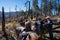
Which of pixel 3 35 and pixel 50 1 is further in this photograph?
pixel 50 1

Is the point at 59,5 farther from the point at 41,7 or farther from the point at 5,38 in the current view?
the point at 5,38

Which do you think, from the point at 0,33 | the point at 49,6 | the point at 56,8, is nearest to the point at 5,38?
the point at 0,33

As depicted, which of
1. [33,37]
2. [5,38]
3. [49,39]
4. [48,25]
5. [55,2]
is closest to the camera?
[33,37]

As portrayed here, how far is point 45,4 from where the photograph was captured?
188ft

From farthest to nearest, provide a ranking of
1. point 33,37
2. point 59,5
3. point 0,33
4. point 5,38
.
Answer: point 59,5 → point 0,33 → point 5,38 → point 33,37

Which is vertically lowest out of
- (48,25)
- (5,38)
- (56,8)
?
(5,38)

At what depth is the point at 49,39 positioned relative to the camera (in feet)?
29.2

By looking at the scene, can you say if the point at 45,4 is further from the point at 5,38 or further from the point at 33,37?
the point at 33,37

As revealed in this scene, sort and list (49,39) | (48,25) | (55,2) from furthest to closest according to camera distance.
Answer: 1. (55,2)
2. (49,39)
3. (48,25)

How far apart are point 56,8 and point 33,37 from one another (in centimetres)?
5864

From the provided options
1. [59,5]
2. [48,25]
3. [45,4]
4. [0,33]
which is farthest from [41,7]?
[48,25]

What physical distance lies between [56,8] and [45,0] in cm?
620

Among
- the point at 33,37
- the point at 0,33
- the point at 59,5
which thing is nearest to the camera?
the point at 33,37

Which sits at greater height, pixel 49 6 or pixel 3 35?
pixel 49 6
